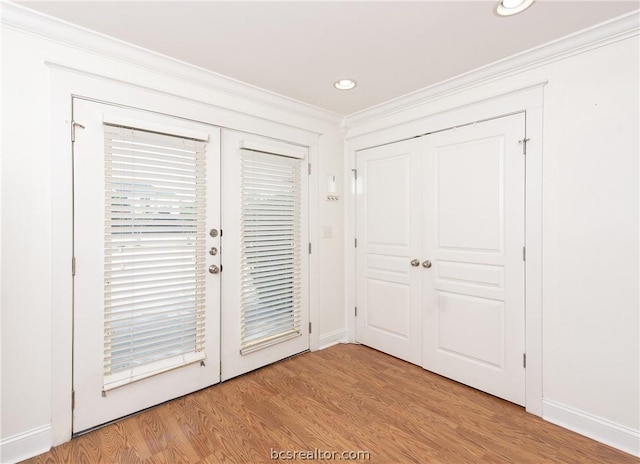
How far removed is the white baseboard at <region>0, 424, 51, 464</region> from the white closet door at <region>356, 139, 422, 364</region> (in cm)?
255

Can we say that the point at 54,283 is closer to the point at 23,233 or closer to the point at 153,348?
the point at 23,233

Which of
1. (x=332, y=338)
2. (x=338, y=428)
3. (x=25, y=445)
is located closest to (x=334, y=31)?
(x=338, y=428)

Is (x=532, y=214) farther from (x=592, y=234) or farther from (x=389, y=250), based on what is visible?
(x=389, y=250)

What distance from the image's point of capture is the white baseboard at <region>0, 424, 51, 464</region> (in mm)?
1671

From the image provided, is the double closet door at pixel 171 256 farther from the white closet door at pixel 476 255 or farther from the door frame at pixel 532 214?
the door frame at pixel 532 214

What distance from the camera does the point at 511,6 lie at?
1.63 meters

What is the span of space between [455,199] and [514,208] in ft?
1.44

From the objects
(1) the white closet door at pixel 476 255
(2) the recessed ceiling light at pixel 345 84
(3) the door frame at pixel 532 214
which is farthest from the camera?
(2) the recessed ceiling light at pixel 345 84

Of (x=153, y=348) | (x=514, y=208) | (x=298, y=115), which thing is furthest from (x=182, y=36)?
(x=514, y=208)

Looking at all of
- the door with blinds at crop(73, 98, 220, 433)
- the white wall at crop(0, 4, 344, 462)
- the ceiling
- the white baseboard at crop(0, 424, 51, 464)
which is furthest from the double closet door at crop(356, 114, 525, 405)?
the white baseboard at crop(0, 424, 51, 464)

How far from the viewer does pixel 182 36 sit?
189cm

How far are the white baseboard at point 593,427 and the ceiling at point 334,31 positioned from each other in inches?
91.0

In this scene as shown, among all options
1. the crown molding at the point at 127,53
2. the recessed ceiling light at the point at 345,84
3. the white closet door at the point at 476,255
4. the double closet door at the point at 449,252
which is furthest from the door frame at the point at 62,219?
the white closet door at the point at 476,255

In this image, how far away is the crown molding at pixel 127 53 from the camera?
5.48ft
